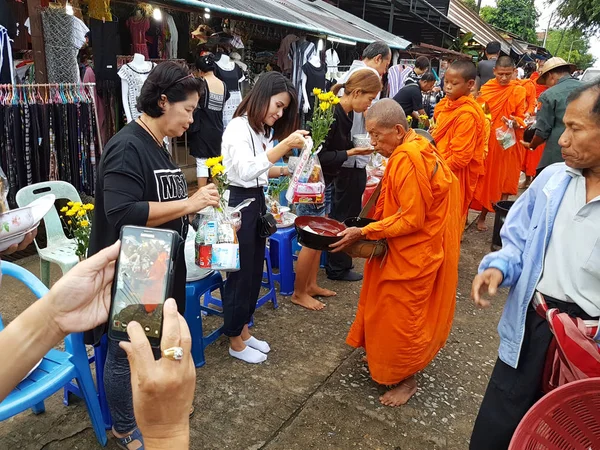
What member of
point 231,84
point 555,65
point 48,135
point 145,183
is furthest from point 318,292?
point 555,65

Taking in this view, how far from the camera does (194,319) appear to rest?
2.82 metres

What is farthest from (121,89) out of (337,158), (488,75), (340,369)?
(488,75)

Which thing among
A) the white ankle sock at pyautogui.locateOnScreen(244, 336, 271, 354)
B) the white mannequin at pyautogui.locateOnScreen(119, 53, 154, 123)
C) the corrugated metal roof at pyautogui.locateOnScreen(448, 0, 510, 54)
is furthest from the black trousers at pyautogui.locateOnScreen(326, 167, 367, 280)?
the corrugated metal roof at pyautogui.locateOnScreen(448, 0, 510, 54)

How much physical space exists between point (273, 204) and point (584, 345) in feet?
8.63

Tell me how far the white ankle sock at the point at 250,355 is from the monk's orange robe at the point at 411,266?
2.34 feet

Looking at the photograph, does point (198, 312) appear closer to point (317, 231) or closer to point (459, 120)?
point (317, 231)

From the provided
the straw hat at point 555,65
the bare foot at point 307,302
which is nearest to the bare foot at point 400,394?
the bare foot at point 307,302

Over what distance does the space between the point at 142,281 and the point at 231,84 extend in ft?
16.2

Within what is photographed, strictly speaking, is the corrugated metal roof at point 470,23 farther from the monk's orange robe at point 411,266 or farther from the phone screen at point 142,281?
the phone screen at point 142,281

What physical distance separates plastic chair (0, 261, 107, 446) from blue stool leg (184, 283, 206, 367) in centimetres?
72

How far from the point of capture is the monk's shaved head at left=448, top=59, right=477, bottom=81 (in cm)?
407

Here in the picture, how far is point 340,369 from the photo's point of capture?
9.84 ft

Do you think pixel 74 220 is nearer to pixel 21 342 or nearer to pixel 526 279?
pixel 21 342

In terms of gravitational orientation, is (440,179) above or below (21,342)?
above
